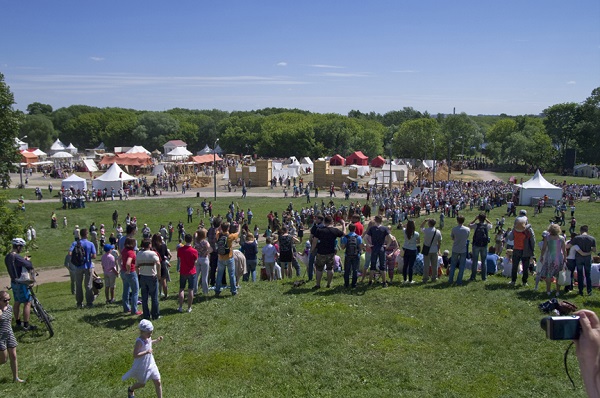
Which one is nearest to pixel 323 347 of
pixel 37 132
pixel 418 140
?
pixel 418 140

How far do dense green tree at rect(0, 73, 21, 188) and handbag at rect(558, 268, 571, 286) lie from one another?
892 inches

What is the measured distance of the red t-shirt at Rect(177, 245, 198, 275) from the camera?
9.14m

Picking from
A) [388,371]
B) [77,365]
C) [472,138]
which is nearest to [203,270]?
[77,365]

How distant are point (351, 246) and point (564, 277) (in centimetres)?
429

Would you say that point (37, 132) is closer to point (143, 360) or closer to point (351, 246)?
point (351, 246)

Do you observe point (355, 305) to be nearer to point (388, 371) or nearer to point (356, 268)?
point (356, 268)

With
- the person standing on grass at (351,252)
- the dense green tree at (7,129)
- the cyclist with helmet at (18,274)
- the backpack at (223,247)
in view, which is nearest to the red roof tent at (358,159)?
the dense green tree at (7,129)

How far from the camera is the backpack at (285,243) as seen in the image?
12.0 meters

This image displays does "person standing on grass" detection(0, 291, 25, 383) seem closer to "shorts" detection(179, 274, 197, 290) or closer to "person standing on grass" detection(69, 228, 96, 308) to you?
"shorts" detection(179, 274, 197, 290)

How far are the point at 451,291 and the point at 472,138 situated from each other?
91375 millimetres

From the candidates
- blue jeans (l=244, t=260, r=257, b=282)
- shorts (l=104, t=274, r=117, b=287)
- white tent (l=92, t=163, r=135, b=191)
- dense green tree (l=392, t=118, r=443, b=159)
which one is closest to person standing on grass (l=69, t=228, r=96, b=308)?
shorts (l=104, t=274, r=117, b=287)

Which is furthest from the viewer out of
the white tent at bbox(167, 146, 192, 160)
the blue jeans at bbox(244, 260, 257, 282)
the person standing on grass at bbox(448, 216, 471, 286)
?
the white tent at bbox(167, 146, 192, 160)

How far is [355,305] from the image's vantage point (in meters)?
9.22

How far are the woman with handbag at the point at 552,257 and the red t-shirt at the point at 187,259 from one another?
21.9 ft
